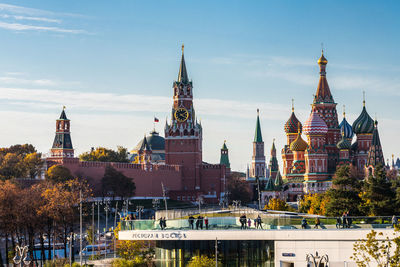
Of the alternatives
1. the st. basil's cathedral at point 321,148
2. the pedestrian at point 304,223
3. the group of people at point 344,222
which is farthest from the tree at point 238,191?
the group of people at point 344,222

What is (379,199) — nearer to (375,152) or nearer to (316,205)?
Result: (316,205)

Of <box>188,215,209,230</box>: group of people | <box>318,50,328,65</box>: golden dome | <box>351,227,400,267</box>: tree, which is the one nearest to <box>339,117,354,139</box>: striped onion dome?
<box>318,50,328,65</box>: golden dome

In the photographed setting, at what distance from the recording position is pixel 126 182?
128 meters

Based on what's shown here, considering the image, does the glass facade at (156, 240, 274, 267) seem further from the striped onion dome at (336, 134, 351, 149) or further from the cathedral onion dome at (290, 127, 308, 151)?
the striped onion dome at (336, 134, 351, 149)

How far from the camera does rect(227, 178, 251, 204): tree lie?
165875 mm

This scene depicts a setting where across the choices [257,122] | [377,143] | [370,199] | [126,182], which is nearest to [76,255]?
[370,199]

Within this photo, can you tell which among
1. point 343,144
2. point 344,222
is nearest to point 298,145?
point 343,144

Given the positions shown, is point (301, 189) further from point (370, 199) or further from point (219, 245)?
point (219, 245)

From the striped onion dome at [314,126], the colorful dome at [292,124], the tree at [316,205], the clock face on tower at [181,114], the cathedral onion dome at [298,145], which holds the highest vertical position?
the clock face on tower at [181,114]

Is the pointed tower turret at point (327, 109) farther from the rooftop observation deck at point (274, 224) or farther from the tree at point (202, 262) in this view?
the tree at point (202, 262)

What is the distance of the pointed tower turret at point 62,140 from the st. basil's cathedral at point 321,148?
126 ft

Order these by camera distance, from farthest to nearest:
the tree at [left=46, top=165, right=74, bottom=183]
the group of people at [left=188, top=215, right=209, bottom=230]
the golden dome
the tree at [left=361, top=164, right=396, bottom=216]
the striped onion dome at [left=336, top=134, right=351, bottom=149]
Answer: the golden dome < the striped onion dome at [left=336, top=134, right=351, bottom=149] < the tree at [left=46, top=165, right=74, bottom=183] < the tree at [left=361, top=164, right=396, bottom=216] < the group of people at [left=188, top=215, right=209, bottom=230]

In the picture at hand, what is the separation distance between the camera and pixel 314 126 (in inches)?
5453

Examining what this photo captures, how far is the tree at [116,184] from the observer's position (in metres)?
126
